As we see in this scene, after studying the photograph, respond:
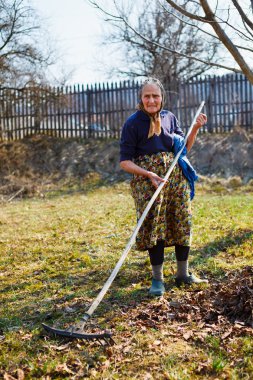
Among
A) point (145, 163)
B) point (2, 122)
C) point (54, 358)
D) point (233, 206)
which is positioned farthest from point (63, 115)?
point (54, 358)

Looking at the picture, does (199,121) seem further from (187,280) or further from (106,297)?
(106,297)

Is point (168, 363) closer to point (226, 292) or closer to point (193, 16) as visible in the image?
point (226, 292)

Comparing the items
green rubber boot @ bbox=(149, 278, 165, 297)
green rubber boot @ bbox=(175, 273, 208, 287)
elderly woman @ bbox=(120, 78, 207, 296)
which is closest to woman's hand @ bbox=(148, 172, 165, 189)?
elderly woman @ bbox=(120, 78, 207, 296)

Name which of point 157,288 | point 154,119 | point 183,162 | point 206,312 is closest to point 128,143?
point 154,119

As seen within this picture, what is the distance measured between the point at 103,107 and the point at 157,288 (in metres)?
13.9

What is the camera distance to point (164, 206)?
4094 mm

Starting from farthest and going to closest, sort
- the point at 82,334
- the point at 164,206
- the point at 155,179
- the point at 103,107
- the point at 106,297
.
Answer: the point at 103,107 < the point at 106,297 < the point at 164,206 < the point at 155,179 < the point at 82,334

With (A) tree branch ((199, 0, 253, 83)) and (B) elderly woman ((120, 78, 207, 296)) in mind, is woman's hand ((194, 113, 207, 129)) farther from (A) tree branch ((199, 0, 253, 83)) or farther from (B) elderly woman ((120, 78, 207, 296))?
(A) tree branch ((199, 0, 253, 83))

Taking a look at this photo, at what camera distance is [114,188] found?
44.8 ft

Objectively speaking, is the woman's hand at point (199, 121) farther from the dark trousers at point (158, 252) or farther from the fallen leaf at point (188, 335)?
the fallen leaf at point (188, 335)

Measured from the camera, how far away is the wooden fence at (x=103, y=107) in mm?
16375

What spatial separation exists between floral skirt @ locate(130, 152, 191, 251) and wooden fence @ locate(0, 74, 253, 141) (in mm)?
12620

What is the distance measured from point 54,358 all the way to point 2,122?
53.9 feet

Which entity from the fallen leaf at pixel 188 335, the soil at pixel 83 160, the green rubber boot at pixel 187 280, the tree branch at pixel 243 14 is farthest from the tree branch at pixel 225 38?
the soil at pixel 83 160
